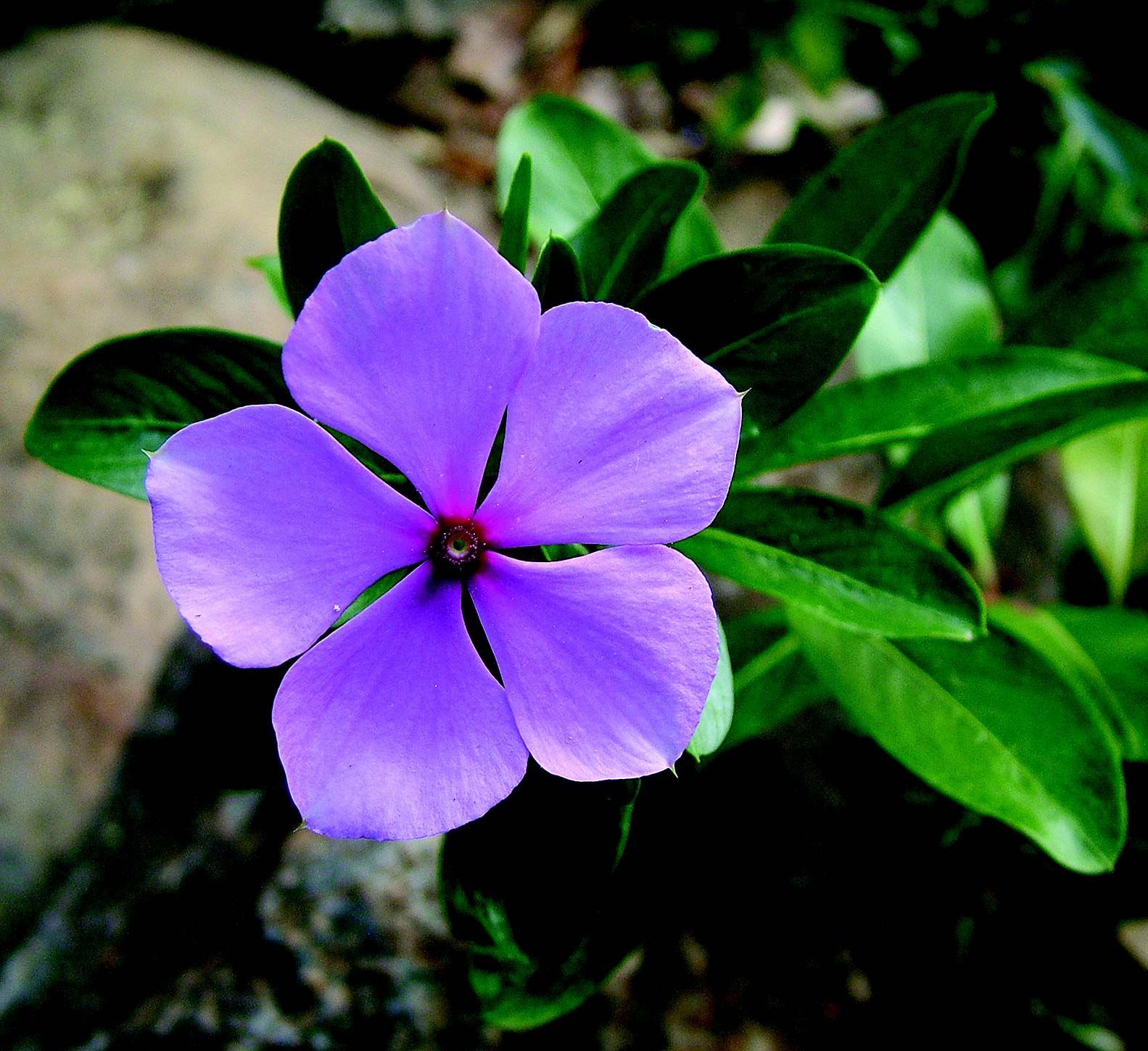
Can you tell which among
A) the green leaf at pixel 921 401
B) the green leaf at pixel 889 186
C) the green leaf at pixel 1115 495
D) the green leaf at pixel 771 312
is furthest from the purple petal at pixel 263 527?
the green leaf at pixel 1115 495

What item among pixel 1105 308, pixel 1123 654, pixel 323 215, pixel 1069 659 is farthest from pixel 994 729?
pixel 323 215

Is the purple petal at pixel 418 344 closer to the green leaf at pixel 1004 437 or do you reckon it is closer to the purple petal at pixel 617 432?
the purple petal at pixel 617 432

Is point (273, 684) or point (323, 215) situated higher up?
point (323, 215)

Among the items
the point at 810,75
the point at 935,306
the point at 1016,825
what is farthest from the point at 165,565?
the point at 810,75

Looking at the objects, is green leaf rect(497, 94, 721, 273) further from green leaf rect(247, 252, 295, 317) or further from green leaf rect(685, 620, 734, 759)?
green leaf rect(685, 620, 734, 759)

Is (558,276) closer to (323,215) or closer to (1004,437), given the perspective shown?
(323,215)

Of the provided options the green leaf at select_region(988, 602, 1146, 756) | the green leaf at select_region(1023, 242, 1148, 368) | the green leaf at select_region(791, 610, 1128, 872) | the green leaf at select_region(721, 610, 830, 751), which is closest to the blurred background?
the green leaf at select_region(1023, 242, 1148, 368)
